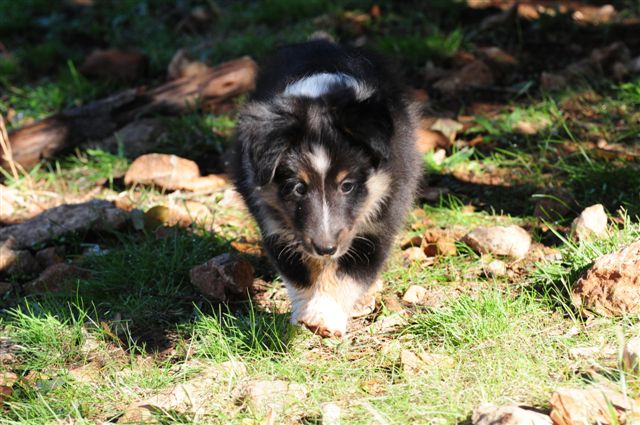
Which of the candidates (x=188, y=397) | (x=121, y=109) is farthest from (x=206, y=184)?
(x=188, y=397)

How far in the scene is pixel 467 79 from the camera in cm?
551

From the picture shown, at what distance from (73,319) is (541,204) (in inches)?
90.5

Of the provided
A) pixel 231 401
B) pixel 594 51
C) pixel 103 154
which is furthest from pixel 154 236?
pixel 594 51

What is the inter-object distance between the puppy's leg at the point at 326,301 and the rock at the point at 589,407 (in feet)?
3.47

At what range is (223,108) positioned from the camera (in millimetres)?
5461

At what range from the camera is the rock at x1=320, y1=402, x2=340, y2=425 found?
2.66 m

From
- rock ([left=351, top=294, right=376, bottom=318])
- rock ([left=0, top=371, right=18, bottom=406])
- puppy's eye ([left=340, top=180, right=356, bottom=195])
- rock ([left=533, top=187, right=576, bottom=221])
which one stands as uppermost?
puppy's eye ([left=340, top=180, right=356, bottom=195])

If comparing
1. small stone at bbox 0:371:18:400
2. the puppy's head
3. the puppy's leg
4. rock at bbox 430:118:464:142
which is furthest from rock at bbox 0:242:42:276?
rock at bbox 430:118:464:142

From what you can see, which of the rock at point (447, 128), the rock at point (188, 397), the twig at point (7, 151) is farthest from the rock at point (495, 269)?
the twig at point (7, 151)

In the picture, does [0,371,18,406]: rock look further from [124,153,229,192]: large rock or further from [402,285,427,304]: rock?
[124,153,229,192]: large rock

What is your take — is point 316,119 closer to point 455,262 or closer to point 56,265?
point 455,262

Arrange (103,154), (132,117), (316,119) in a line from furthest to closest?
1. (132,117)
2. (103,154)
3. (316,119)

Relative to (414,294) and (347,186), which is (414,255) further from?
(347,186)

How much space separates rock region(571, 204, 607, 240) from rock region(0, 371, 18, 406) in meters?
2.37
